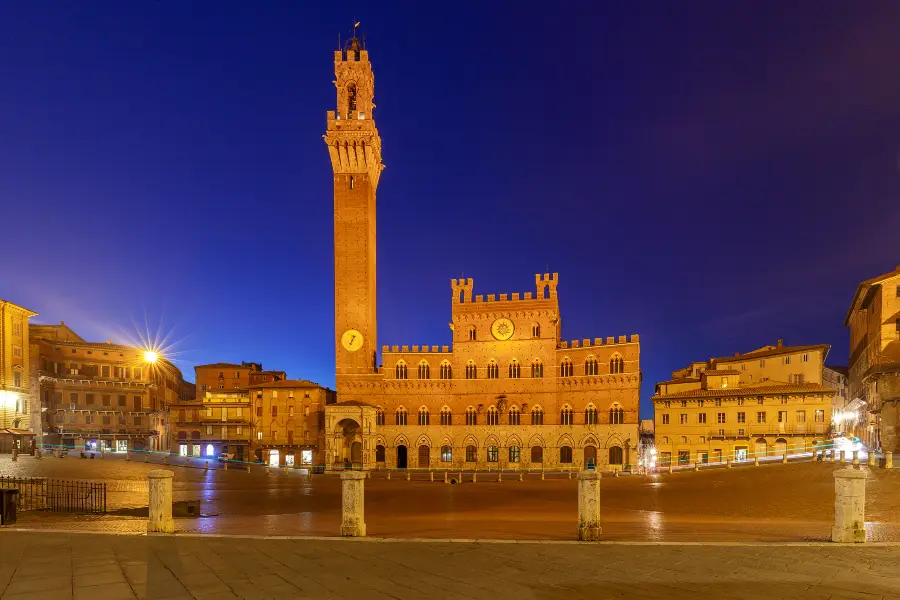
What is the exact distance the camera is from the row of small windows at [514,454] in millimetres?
46219

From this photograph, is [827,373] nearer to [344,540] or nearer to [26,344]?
[344,540]

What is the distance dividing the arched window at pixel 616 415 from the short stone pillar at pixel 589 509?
1456 inches

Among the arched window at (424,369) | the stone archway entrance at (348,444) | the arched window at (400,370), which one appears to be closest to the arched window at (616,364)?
the arched window at (424,369)

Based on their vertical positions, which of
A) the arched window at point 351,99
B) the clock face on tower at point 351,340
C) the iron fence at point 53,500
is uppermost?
the arched window at point 351,99

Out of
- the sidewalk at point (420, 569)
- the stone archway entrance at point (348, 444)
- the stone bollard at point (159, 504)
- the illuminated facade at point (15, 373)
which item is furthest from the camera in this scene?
the stone archway entrance at point (348, 444)

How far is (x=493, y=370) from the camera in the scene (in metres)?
50.0

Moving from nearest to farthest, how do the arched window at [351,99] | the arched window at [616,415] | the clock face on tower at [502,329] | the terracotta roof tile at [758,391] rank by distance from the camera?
the terracotta roof tile at [758,391], the arched window at [616,415], the clock face on tower at [502,329], the arched window at [351,99]

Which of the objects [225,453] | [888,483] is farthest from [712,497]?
[225,453]

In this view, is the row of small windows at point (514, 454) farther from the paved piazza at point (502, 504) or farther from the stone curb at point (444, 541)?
the stone curb at point (444, 541)

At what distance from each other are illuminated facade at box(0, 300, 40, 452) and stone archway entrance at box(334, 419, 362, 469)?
22616 millimetres

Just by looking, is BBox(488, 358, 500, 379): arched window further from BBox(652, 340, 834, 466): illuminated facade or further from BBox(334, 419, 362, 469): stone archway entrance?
BBox(652, 340, 834, 466): illuminated facade

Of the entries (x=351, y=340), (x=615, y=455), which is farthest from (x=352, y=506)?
(x=351, y=340)

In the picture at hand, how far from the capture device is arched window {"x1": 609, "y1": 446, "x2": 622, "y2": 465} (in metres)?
46.0

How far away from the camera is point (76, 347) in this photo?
2202 inches
